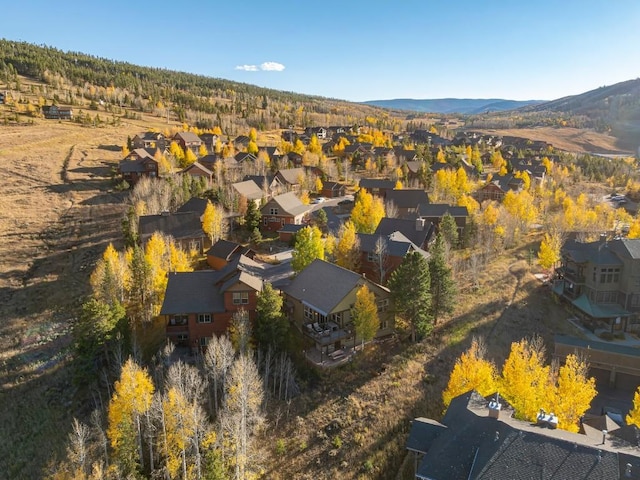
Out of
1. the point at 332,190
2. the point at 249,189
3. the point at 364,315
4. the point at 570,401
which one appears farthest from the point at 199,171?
the point at 570,401

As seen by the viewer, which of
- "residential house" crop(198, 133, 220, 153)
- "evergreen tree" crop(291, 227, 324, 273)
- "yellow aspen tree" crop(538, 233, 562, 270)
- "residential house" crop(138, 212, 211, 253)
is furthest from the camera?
"residential house" crop(198, 133, 220, 153)

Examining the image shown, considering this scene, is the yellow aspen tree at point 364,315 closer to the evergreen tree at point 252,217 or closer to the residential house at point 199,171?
the evergreen tree at point 252,217

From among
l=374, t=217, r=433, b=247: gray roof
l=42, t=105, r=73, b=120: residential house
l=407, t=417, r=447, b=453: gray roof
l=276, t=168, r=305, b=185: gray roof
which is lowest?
l=407, t=417, r=447, b=453: gray roof

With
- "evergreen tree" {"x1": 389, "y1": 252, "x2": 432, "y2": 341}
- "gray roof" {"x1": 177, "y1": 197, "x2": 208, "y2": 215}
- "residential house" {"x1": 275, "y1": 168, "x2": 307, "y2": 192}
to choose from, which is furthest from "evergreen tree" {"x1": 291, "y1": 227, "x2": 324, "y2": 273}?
"residential house" {"x1": 275, "y1": 168, "x2": 307, "y2": 192}

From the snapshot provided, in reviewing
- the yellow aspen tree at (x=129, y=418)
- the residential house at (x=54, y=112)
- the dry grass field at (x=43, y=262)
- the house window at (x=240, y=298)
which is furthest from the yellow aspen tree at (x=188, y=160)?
the yellow aspen tree at (x=129, y=418)

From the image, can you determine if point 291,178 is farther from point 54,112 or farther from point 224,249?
point 54,112

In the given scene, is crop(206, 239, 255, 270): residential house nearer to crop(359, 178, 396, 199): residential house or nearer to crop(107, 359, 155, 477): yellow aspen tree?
crop(107, 359, 155, 477): yellow aspen tree
